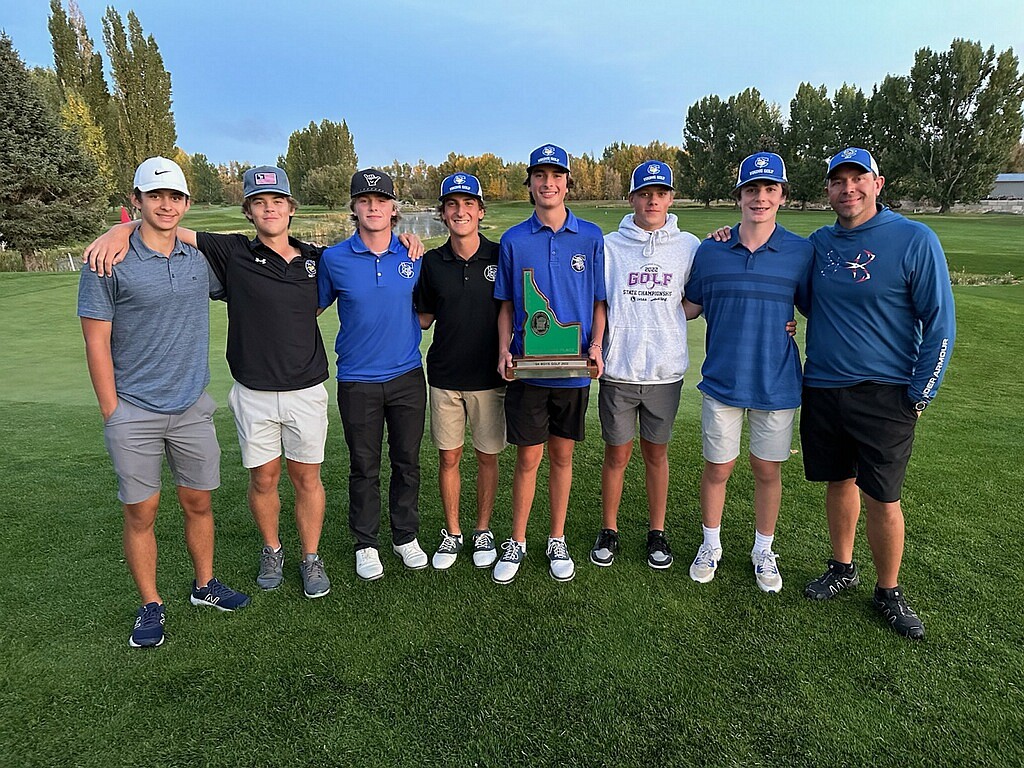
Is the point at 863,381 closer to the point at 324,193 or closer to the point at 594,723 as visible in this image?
the point at 594,723

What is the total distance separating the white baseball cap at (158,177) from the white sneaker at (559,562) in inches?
108

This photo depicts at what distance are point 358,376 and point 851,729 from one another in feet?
9.40

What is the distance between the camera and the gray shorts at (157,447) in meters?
3.12

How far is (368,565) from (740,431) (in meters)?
2.29

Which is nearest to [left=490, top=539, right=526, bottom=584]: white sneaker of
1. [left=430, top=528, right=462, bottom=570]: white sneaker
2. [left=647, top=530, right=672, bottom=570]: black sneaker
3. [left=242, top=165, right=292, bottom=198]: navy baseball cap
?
[left=430, top=528, right=462, bottom=570]: white sneaker

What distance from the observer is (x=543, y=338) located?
3.50 meters

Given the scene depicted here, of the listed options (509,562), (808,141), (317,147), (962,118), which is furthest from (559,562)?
(317,147)

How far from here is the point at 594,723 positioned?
264 cm

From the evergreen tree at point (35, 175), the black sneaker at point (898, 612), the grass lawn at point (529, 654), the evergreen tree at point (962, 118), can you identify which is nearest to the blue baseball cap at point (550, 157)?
the grass lawn at point (529, 654)

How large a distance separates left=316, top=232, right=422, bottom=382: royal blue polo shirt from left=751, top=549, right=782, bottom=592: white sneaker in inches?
90.6

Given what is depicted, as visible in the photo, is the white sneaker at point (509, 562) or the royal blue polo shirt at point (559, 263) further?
the white sneaker at point (509, 562)

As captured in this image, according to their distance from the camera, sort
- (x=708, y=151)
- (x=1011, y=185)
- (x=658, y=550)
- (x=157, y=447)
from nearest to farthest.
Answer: (x=157, y=447), (x=658, y=550), (x=708, y=151), (x=1011, y=185)

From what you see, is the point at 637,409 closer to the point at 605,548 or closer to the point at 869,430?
the point at 605,548

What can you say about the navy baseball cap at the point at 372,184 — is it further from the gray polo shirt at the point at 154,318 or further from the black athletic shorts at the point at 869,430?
the black athletic shorts at the point at 869,430
